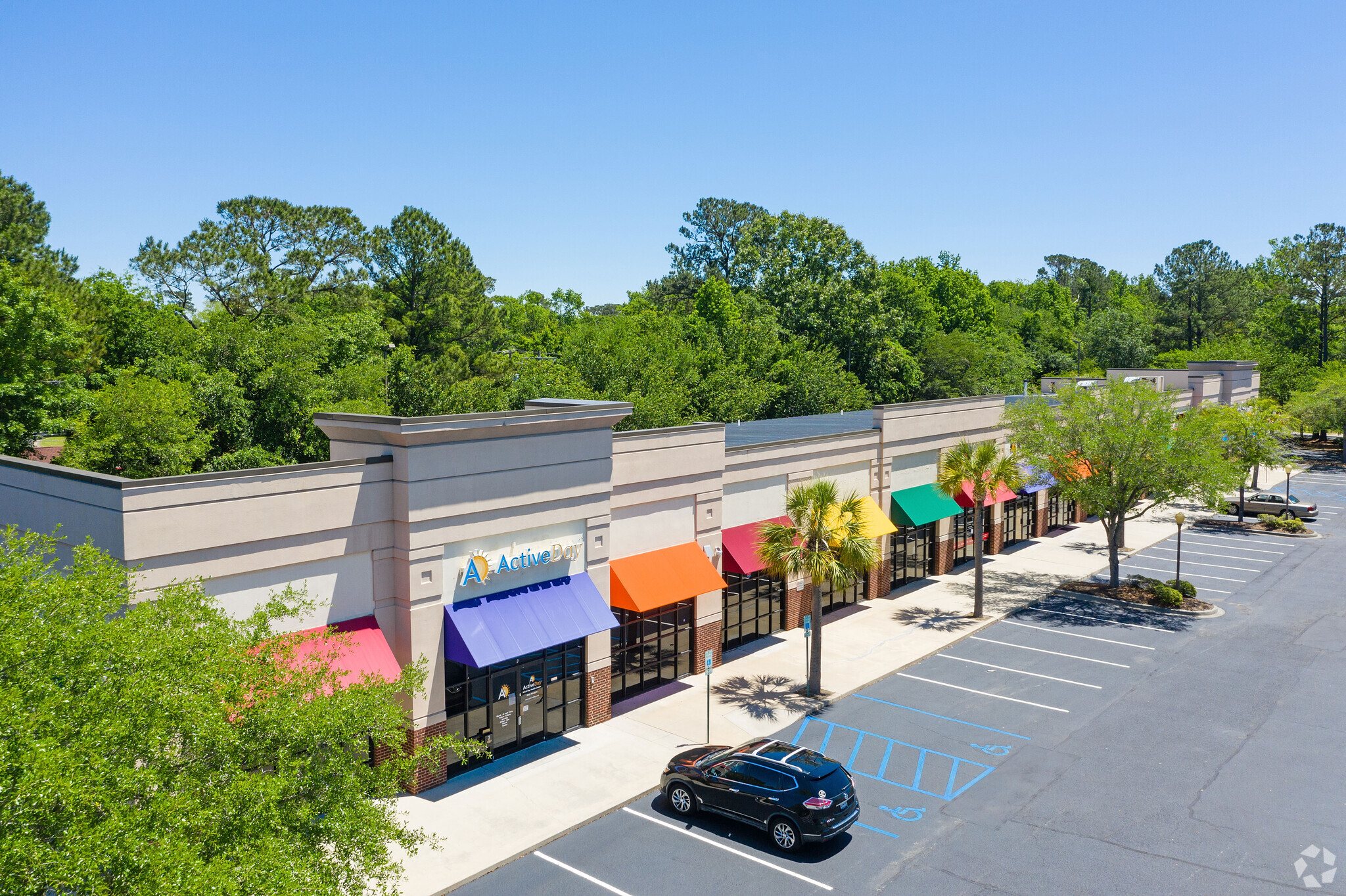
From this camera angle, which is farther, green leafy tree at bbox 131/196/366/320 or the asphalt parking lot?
green leafy tree at bbox 131/196/366/320

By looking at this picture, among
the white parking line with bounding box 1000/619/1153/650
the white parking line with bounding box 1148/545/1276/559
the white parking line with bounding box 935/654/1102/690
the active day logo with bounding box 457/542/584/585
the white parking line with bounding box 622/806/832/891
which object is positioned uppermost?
the active day logo with bounding box 457/542/584/585

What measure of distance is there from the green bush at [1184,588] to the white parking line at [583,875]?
26925 mm

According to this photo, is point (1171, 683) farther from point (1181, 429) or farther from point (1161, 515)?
point (1161, 515)

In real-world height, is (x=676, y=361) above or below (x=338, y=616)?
above

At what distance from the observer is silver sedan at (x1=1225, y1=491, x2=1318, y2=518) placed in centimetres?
4941

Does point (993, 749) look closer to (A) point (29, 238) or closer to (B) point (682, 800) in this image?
(B) point (682, 800)

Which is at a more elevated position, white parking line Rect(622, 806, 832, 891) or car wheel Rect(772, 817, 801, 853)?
car wheel Rect(772, 817, 801, 853)

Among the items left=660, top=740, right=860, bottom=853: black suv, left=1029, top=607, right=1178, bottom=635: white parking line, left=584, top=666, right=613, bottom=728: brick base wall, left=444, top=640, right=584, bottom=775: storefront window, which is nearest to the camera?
left=660, top=740, right=860, bottom=853: black suv

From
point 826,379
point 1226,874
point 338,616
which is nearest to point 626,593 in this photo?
point 338,616

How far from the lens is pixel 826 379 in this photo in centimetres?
6725

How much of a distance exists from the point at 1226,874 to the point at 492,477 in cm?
1669

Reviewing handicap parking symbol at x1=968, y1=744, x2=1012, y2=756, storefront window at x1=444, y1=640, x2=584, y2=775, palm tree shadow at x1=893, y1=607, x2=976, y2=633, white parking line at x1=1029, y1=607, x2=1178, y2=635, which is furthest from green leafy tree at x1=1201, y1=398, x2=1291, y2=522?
storefront window at x1=444, y1=640, x2=584, y2=775

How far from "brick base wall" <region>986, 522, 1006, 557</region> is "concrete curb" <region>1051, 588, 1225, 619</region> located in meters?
6.80

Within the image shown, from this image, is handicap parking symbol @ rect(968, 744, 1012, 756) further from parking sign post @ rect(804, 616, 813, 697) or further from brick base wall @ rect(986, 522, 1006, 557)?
brick base wall @ rect(986, 522, 1006, 557)
